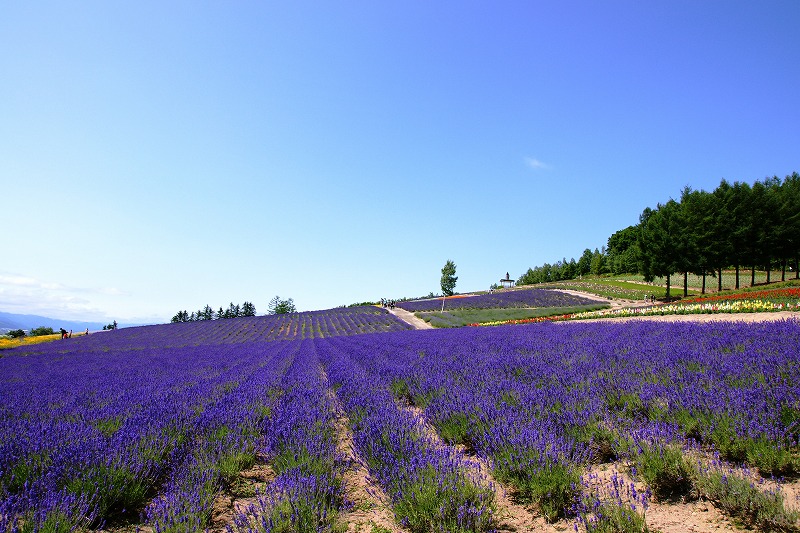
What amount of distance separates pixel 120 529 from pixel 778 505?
3.69 meters

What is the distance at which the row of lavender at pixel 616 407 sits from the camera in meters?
2.41

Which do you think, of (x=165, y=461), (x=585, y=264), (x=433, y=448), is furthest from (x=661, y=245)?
(x=585, y=264)

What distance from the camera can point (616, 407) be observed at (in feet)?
12.2

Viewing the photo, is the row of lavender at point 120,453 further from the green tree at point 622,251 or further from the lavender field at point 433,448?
the green tree at point 622,251

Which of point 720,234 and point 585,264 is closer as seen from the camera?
point 720,234

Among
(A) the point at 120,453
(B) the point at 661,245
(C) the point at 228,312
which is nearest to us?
(A) the point at 120,453

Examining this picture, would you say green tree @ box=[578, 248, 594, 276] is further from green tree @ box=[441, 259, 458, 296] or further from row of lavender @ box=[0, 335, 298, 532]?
row of lavender @ box=[0, 335, 298, 532]

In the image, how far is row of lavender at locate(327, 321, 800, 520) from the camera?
2.41 m

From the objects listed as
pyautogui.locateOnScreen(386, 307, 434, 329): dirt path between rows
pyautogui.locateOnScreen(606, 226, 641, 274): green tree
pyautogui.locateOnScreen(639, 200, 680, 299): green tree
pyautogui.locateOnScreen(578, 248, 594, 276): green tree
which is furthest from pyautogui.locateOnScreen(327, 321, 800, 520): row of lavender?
pyautogui.locateOnScreen(578, 248, 594, 276): green tree

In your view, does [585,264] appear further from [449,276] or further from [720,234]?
[720,234]

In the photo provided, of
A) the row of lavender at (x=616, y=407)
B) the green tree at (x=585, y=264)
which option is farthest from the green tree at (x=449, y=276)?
the row of lavender at (x=616, y=407)

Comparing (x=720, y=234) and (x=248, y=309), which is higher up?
(x=720, y=234)

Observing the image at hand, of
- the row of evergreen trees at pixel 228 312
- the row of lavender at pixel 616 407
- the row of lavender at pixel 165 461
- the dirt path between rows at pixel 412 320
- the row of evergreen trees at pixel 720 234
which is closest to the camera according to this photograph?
the row of lavender at pixel 165 461

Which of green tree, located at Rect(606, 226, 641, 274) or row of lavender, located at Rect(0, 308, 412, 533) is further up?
green tree, located at Rect(606, 226, 641, 274)
